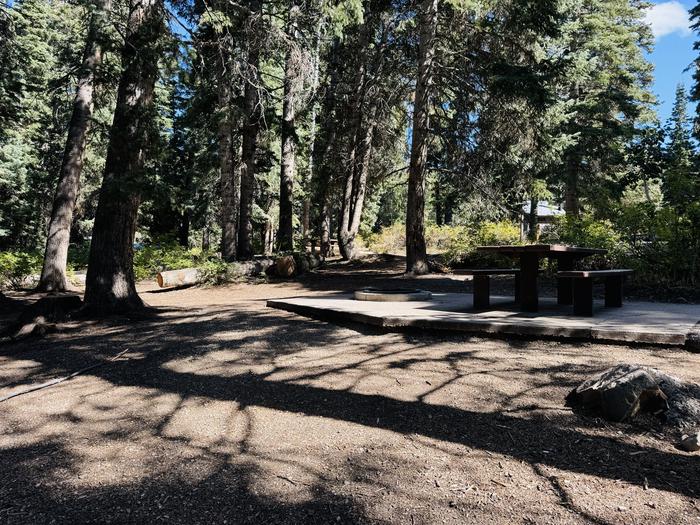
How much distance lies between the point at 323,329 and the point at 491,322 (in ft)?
6.69

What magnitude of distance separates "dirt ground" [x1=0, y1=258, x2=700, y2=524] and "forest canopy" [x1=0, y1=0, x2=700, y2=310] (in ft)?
10.7

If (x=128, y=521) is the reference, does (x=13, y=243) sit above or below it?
above

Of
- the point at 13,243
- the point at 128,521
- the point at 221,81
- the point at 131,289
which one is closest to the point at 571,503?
the point at 128,521

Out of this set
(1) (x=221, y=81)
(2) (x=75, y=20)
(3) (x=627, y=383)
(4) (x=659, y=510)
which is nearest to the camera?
(4) (x=659, y=510)

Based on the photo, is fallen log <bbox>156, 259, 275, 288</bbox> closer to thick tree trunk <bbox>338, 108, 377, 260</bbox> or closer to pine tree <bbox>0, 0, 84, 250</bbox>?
thick tree trunk <bbox>338, 108, 377, 260</bbox>

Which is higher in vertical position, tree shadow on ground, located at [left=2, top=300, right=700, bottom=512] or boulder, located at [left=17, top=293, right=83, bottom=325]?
boulder, located at [left=17, top=293, right=83, bottom=325]

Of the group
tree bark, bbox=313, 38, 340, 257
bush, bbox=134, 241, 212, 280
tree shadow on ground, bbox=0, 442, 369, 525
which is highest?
tree bark, bbox=313, 38, 340, 257

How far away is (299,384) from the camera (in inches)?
156

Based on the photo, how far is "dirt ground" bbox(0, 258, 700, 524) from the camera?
225 cm

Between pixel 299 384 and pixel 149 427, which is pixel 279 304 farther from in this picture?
pixel 149 427

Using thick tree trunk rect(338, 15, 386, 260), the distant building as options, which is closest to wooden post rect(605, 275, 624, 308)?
the distant building

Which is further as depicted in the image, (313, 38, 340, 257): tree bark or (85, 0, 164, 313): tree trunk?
(313, 38, 340, 257): tree bark

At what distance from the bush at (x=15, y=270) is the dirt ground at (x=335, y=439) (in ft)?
31.0

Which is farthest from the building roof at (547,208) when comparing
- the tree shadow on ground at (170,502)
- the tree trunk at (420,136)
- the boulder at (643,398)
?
the tree shadow on ground at (170,502)
